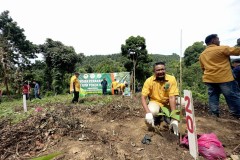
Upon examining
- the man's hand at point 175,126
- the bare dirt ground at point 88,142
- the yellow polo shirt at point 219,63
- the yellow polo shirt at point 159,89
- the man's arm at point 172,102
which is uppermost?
the yellow polo shirt at point 219,63

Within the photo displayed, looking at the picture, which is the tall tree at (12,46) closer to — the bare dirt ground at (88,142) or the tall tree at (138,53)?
the tall tree at (138,53)

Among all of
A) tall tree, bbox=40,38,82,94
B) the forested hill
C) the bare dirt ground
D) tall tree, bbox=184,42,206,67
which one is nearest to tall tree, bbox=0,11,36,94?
tall tree, bbox=40,38,82,94

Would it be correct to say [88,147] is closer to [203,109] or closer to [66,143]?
[66,143]

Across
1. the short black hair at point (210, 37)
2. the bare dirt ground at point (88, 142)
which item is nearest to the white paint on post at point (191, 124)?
the bare dirt ground at point (88, 142)

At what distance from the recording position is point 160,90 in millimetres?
2908

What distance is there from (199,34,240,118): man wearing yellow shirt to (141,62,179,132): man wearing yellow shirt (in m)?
0.89

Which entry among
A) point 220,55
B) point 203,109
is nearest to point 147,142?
point 220,55

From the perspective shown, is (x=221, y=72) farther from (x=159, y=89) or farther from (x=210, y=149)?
(x=210, y=149)

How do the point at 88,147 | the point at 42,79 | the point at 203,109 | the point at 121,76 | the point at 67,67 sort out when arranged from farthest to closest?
the point at 42,79, the point at 67,67, the point at 121,76, the point at 203,109, the point at 88,147

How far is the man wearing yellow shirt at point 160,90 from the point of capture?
2.79 m

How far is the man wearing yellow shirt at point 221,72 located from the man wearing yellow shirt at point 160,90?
89 centimetres

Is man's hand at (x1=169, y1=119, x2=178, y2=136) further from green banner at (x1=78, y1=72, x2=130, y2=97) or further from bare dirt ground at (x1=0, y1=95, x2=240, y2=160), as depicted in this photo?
green banner at (x1=78, y1=72, x2=130, y2=97)

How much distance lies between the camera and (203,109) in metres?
4.61

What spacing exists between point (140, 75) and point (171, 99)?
18.8 metres
